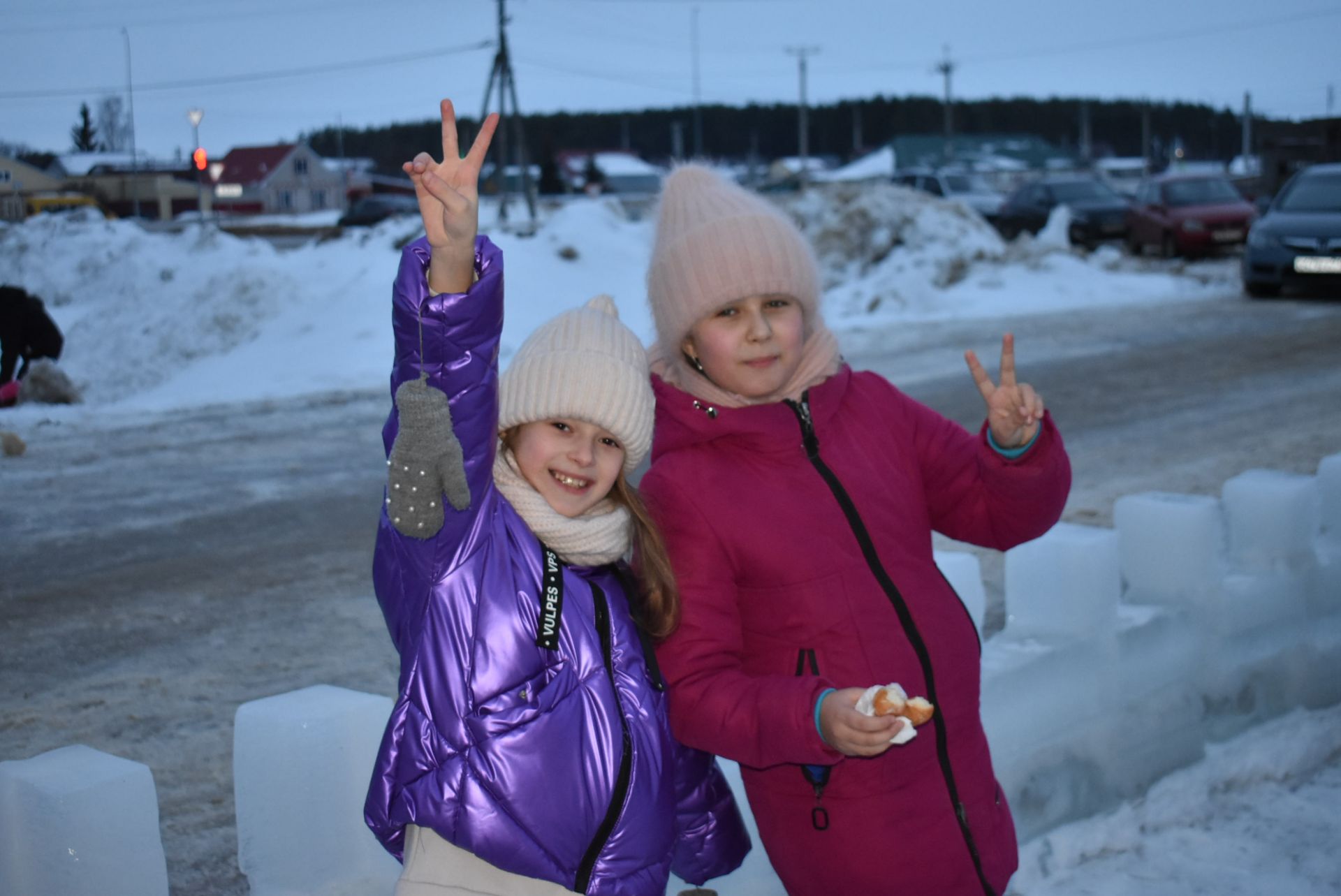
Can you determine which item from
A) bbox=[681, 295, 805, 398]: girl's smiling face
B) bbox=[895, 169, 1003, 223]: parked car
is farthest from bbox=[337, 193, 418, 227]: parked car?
bbox=[681, 295, 805, 398]: girl's smiling face

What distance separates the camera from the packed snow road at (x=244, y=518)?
3785 mm

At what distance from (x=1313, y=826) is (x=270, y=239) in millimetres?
28016

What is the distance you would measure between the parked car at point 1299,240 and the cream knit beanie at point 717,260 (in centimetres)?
1375

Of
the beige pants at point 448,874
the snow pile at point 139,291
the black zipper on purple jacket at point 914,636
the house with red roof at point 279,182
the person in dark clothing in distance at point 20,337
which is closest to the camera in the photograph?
the beige pants at point 448,874

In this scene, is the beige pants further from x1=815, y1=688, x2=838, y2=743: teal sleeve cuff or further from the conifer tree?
the conifer tree

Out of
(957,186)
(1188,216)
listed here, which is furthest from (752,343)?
(957,186)

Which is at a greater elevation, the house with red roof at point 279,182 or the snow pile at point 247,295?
the house with red roof at point 279,182

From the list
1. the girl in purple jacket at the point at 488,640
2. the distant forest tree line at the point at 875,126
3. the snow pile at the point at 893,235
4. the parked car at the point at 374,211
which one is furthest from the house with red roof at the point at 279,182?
the distant forest tree line at the point at 875,126

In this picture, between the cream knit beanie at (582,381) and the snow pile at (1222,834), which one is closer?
the cream knit beanie at (582,381)

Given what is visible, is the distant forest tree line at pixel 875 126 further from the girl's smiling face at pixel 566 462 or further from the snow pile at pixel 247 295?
the girl's smiling face at pixel 566 462

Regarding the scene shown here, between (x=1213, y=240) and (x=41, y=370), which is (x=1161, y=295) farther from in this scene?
(x=41, y=370)

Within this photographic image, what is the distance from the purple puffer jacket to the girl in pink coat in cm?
19

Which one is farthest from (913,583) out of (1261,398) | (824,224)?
(824,224)

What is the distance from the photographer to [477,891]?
1852 millimetres
